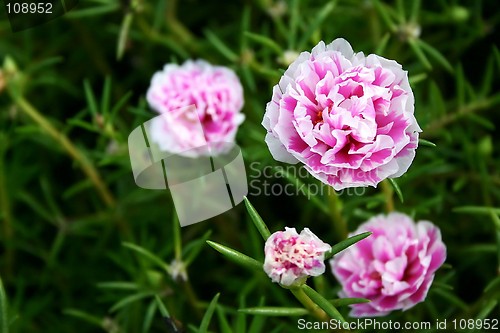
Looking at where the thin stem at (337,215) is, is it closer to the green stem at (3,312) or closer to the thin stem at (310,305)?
the thin stem at (310,305)

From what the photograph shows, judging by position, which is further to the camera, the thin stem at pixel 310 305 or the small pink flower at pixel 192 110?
the small pink flower at pixel 192 110

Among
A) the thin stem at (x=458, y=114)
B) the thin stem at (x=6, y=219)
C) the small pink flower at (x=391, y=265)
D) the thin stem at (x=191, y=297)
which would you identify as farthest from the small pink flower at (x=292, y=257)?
the thin stem at (x=6, y=219)

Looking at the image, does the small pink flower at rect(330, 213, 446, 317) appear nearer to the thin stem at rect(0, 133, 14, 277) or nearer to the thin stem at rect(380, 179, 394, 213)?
the thin stem at rect(380, 179, 394, 213)

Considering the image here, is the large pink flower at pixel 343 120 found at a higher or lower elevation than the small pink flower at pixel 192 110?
higher

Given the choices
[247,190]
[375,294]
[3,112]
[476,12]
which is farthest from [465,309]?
[3,112]

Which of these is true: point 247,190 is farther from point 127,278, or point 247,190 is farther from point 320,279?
point 127,278

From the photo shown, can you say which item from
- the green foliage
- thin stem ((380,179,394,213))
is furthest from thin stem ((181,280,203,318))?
thin stem ((380,179,394,213))

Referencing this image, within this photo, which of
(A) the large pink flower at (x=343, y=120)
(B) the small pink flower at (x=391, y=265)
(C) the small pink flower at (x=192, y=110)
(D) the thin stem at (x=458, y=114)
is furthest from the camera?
(D) the thin stem at (x=458, y=114)

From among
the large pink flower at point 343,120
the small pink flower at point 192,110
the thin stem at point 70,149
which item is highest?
the large pink flower at point 343,120
